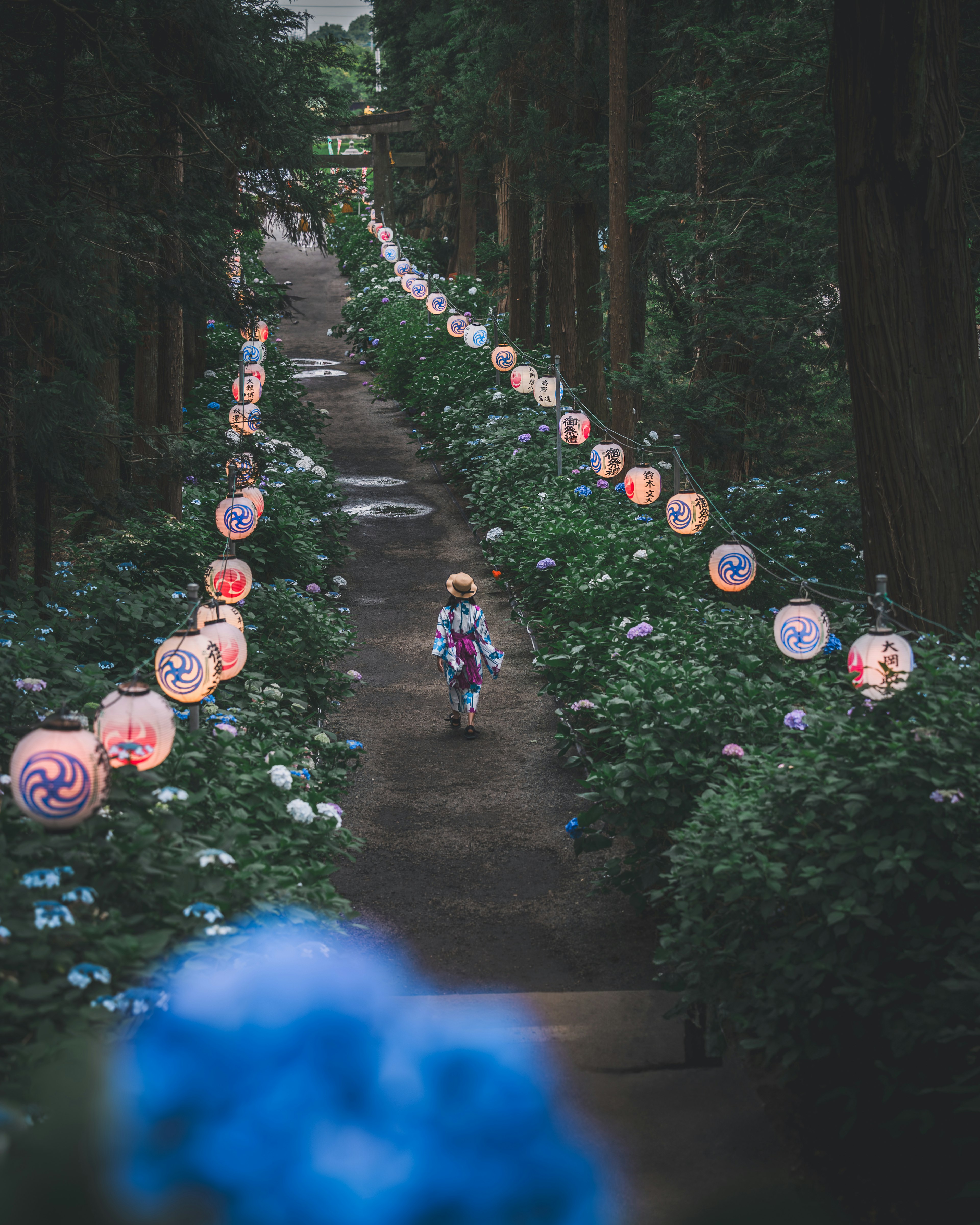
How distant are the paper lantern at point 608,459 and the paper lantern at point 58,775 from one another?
10064mm

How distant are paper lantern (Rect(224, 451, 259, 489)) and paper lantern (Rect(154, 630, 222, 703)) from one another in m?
6.56

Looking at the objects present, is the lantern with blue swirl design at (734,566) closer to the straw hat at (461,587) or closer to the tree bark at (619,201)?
the straw hat at (461,587)

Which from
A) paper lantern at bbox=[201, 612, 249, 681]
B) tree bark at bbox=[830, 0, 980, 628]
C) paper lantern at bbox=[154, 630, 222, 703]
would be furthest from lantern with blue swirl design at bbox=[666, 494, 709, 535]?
paper lantern at bbox=[154, 630, 222, 703]

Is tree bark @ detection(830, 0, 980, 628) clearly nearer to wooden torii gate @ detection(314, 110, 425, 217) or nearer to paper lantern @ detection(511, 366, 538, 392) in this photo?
paper lantern @ detection(511, 366, 538, 392)

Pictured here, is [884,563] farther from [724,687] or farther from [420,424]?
[420,424]

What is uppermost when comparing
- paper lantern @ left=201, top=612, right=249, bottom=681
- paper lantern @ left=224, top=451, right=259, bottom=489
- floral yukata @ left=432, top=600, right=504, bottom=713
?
paper lantern @ left=224, top=451, right=259, bottom=489

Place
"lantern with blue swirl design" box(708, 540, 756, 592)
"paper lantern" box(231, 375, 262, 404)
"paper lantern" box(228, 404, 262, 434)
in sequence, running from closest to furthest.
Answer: "lantern with blue swirl design" box(708, 540, 756, 592) → "paper lantern" box(228, 404, 262, 434) → "paper lantern" box(231, 375, 262, 404)

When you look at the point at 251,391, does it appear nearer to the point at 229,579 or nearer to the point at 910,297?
the point at 229,579

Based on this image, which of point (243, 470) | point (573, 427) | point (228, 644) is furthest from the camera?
point (573, 427)

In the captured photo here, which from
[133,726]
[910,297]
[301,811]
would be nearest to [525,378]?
[910,297]

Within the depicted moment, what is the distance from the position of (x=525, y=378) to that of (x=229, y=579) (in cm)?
1062

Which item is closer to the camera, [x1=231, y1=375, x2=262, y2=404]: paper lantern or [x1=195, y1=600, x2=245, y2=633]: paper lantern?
[x1=195, y1=600, x2=245, y2=633]: paper lantern

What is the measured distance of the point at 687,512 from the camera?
10.7m

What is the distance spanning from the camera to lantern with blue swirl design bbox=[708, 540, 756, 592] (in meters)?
8.55
